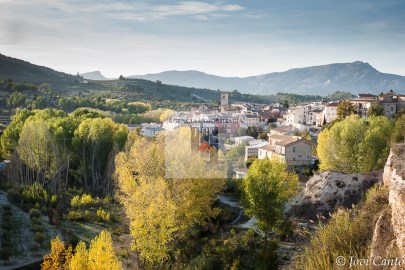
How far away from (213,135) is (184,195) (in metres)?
23.1

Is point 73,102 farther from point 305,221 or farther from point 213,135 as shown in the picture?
point 305,221

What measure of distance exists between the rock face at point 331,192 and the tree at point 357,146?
15.8ft

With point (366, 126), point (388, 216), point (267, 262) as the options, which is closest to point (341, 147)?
point (366, 126)

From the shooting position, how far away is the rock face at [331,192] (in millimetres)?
18594

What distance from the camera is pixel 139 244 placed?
1403 cm

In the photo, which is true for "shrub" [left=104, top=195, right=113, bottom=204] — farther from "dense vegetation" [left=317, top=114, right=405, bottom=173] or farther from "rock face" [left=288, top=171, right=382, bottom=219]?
"dense vegetation" [left=317, top=114, right=405, bottom=173]

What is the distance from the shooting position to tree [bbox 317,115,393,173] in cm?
2470

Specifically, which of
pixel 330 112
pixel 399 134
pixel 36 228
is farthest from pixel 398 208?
pixel 330 112

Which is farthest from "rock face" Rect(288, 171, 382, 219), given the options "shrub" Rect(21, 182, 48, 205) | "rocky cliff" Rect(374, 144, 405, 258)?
"shrub" Rect(21, 182, 48, 205)

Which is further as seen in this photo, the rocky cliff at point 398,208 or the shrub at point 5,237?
the shrub at point 5,237

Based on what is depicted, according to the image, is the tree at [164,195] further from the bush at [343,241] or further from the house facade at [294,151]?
the house facade at [294,151]

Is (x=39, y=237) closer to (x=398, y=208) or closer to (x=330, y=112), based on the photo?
(x=398, y=208)

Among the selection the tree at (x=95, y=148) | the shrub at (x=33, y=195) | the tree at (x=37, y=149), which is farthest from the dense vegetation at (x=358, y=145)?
the tree at (x=37, y=149)

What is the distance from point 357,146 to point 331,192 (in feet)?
25.5
